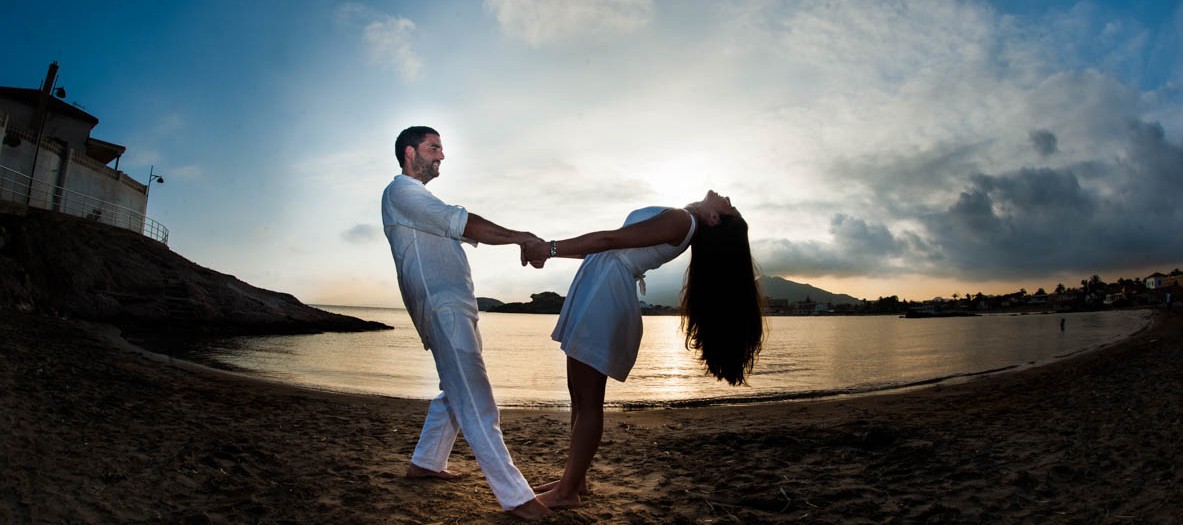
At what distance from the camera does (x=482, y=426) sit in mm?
3305

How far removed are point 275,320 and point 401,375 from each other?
23370 millimetres

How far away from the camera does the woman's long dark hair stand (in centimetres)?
351

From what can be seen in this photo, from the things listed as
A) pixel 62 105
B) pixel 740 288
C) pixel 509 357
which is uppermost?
pixel 62 105

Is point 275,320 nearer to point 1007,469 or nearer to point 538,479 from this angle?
point 538,479

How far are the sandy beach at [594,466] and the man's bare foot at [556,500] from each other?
9 centimetres

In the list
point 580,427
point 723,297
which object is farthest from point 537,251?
point 723,297

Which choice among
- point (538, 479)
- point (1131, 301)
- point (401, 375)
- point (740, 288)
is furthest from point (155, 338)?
point (1131, 301)

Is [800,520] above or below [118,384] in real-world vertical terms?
below

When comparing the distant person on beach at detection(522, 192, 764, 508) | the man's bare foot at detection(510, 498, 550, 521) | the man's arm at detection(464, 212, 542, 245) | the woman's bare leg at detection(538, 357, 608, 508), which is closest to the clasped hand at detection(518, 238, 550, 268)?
the distant person on beach at detection(522, 192, 764, 508)

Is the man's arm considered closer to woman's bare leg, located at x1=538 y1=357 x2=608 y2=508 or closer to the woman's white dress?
the woman's white dress

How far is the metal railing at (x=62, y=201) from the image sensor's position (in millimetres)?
24797

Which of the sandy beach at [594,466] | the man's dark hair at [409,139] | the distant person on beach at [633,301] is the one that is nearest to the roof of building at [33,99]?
the sandy beach at [594,466]

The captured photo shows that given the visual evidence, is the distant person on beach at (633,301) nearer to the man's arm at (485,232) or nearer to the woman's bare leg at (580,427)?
the woman's bare leg at (580,427)

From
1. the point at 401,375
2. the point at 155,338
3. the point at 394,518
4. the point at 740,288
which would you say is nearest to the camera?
the point at 394,518
